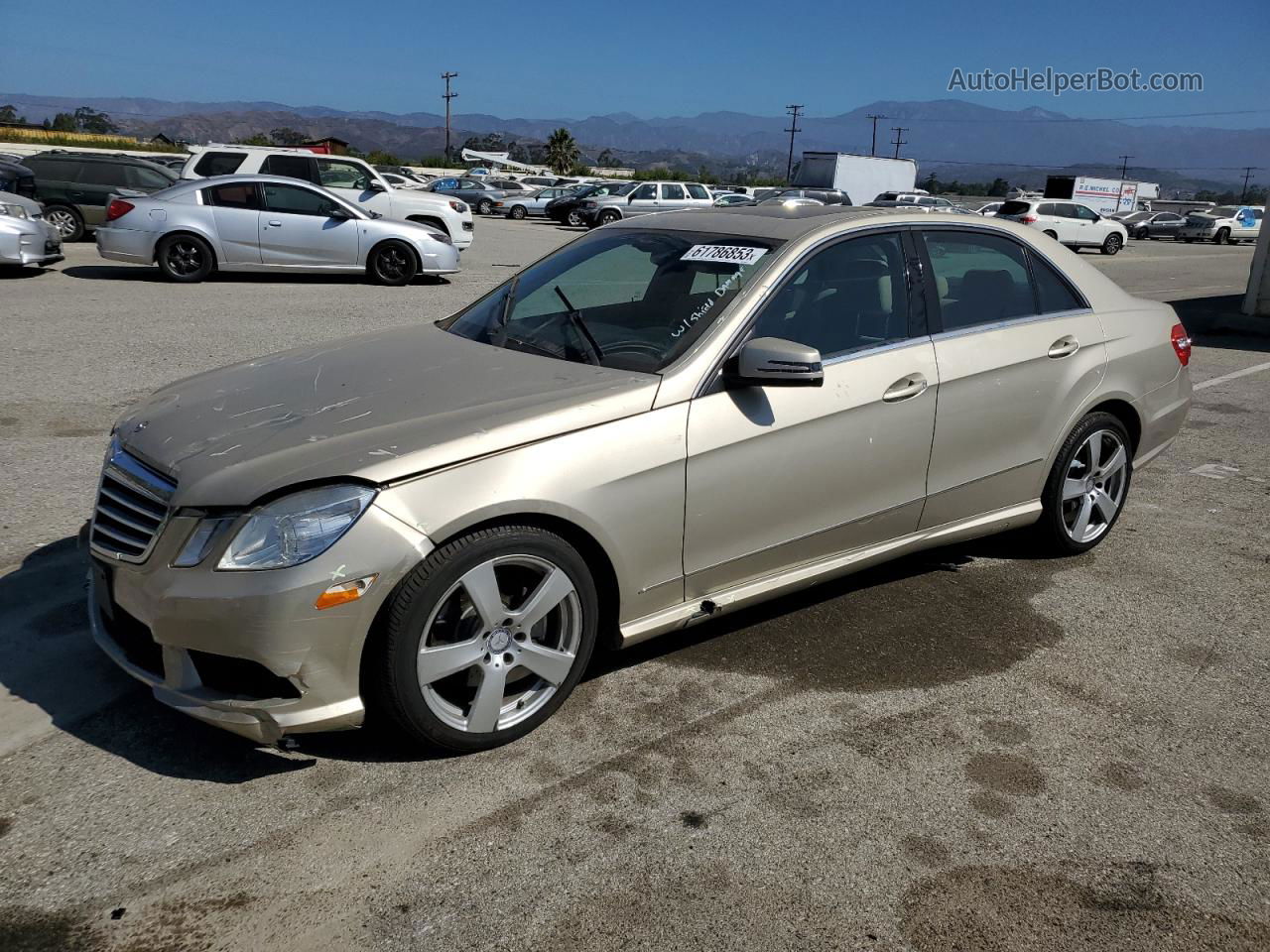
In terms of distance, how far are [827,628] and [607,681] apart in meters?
1.02

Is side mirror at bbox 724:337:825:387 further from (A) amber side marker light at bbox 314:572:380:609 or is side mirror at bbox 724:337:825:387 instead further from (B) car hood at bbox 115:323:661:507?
(A) amber side marker light at bbox 314:572:380:609

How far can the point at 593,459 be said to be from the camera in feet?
10.9

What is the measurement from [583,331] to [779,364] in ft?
2.83

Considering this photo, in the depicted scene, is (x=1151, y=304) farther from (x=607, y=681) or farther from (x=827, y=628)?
(x=607, y=681)

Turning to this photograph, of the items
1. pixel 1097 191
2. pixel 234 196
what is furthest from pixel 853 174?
pixel 234 196

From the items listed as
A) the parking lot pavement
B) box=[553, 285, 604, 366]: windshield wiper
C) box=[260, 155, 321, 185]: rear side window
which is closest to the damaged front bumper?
the parking lot pavement

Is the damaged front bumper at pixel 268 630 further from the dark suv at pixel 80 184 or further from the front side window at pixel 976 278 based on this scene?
the dark suv at pixel 80 184

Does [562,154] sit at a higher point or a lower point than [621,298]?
lower

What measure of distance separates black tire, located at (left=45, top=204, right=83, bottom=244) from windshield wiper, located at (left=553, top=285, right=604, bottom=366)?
57.5ft

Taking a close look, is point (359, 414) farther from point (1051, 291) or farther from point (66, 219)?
point (66, 219)

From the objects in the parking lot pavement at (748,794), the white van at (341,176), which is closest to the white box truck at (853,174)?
the white van at (341,176)

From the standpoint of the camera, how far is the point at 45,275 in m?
14.3

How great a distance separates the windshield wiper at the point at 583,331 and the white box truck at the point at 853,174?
41.2m

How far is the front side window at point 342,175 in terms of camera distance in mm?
17797
